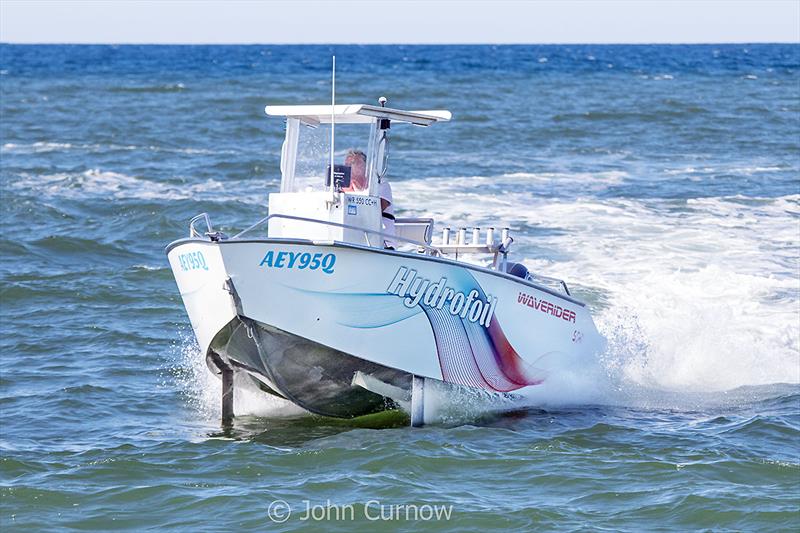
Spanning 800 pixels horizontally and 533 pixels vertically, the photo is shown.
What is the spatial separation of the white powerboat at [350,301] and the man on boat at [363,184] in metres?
0.04

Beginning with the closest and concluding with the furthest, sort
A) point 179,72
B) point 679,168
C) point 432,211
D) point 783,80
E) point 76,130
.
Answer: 1. point 432,211
2. point 679,168
3. point 76,130
4. point 783,80
5. point 179,72

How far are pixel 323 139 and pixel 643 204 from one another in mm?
14426

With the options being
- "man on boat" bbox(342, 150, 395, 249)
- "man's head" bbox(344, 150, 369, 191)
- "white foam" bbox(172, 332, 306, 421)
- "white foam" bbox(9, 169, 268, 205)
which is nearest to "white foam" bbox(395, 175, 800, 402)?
"man on boat" bbox(342, 150, 395, 249)

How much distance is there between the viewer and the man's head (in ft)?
38.3

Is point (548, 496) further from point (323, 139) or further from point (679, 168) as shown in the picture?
point (679, 168)

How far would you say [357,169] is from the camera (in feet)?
38.4

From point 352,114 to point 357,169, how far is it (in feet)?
1.74

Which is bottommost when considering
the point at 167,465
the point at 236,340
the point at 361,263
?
the point at 167,465

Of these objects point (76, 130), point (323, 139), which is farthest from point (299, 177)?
point (76, 130)

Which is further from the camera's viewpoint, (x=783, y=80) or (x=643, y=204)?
(x=783, y=80)

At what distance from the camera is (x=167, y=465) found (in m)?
10.7

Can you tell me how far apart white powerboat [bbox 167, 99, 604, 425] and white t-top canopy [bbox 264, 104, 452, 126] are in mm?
19

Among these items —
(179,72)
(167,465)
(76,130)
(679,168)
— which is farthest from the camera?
(179,72)

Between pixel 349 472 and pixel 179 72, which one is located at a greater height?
pixel 179 72
